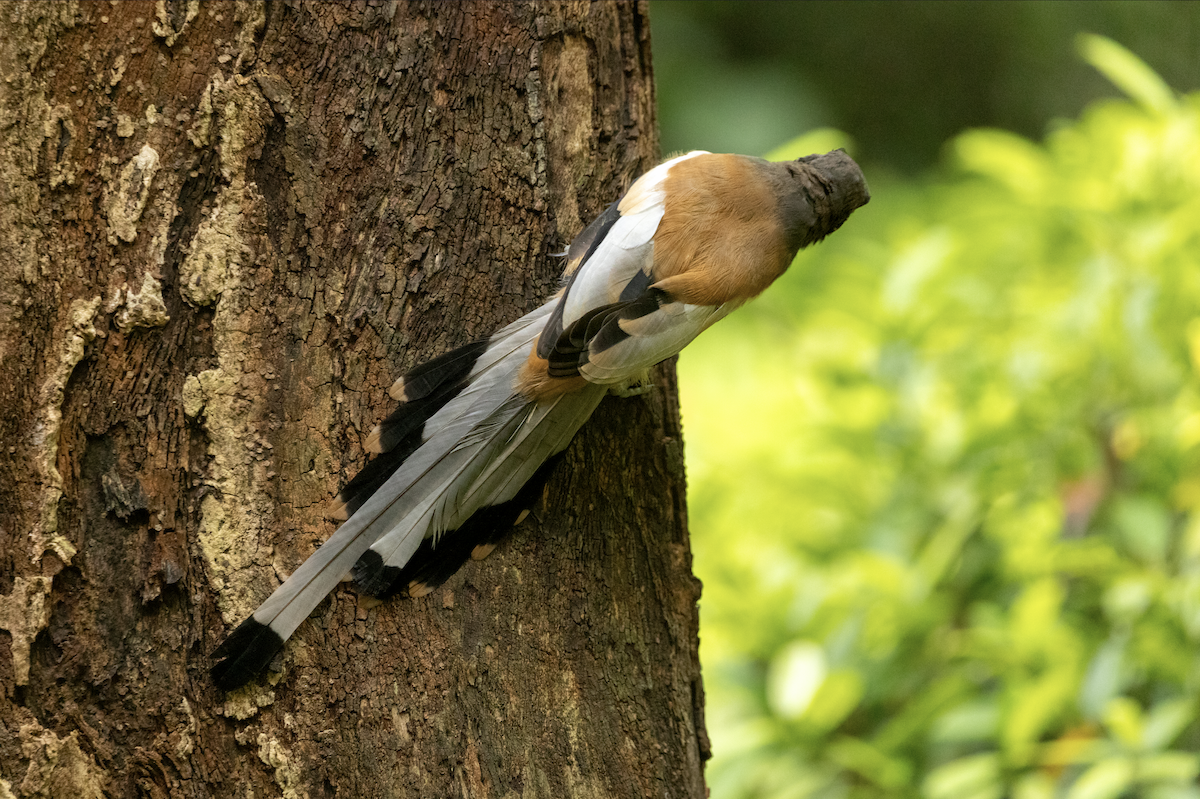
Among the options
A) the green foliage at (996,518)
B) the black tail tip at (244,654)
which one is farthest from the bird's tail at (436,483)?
the green foliage at (996,518)

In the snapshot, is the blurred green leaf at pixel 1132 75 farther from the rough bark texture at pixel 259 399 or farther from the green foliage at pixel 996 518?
the rough bark texture at pixel 259 399

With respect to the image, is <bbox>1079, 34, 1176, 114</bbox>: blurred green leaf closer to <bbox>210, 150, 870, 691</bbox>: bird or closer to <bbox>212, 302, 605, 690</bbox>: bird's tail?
<bbox>210, 150, 870, 691</bbox>: bird

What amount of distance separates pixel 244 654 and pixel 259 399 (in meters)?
0.38

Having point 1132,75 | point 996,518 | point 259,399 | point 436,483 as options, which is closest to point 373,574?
point 436,483

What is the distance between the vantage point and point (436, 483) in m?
1.47

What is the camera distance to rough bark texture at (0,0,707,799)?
1.33 metres

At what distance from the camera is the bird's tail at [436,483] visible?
4.42ft

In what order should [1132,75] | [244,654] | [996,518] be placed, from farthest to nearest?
[1132,75] < [996,518] < [244,654]

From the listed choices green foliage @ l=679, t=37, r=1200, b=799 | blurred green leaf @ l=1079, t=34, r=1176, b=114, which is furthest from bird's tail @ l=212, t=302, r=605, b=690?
blurred green leaf @ l=1079, t=34, r=1176, b=114

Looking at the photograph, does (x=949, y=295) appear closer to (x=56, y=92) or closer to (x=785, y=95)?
(x=56, y=92)

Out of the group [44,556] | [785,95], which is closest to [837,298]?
[44,556]

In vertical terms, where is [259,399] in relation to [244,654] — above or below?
above

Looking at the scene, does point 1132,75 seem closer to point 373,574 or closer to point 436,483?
point 436,483

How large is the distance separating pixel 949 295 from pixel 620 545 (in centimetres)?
124
